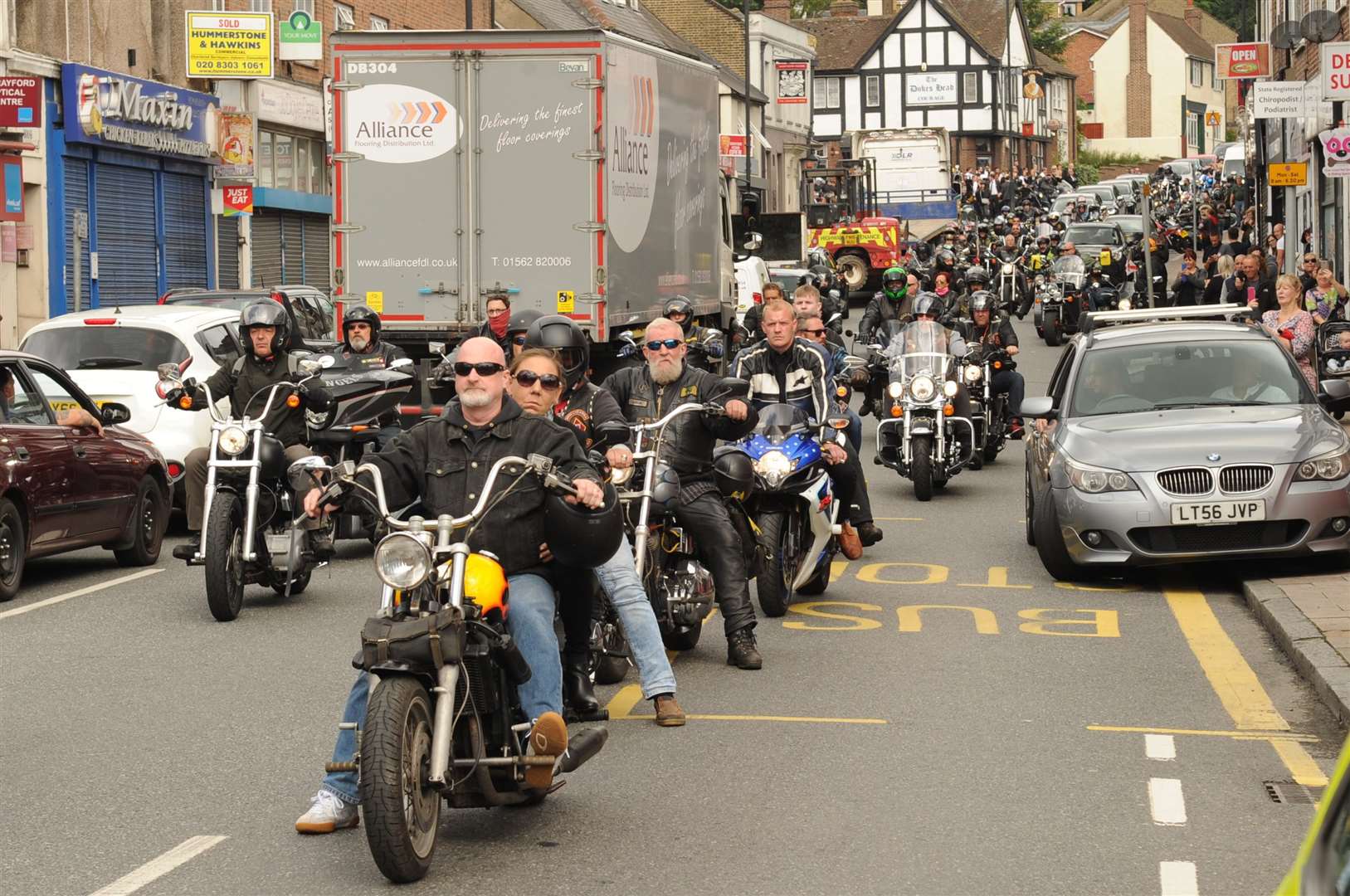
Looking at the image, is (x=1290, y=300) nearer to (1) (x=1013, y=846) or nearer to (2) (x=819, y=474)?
(2) (x=819, y=474)

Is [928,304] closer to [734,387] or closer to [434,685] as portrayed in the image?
[734,387]

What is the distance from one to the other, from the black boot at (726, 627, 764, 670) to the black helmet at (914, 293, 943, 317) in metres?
10.0

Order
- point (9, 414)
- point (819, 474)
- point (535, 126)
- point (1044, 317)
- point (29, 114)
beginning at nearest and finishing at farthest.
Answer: point (819, 474)
point (9, 414)
point (535, 126)
point (29, 114)
point (1044, 317)

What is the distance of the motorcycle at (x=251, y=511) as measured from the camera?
12.0m

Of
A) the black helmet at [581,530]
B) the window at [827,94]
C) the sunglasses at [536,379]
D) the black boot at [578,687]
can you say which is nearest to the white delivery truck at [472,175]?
the sunglasses at [536,379]

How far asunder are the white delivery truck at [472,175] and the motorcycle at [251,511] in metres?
6.53

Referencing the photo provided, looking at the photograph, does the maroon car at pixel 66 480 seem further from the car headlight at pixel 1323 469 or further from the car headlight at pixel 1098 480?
the car headlight at pixel 1323 469

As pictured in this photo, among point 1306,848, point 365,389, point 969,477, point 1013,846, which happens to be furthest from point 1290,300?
point 1306,848

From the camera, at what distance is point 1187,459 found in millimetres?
12508

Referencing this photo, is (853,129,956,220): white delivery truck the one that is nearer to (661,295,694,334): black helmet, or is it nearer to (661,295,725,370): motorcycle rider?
(661,295,725,370): motorcycle rider

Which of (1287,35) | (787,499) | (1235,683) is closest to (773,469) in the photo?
(787,499)

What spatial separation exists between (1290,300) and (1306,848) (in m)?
18.1

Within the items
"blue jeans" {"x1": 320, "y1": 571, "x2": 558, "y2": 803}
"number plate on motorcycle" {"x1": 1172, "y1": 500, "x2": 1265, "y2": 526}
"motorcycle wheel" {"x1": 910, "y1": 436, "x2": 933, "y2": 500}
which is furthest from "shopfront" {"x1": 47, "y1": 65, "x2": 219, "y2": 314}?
"blue jeans" {"x1": 320, "y1": 571, "x2": 558, "y2": 803}

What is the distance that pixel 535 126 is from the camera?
1952cm
